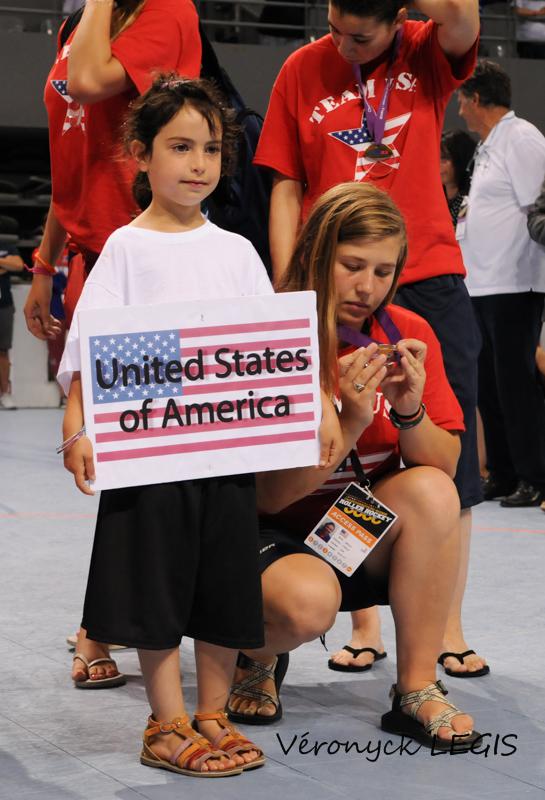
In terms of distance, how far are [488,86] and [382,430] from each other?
2.88 metres

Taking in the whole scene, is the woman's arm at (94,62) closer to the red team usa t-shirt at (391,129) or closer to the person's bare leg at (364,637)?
the red team usa t-shirt at (391,129)

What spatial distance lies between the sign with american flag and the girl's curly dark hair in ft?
1.16

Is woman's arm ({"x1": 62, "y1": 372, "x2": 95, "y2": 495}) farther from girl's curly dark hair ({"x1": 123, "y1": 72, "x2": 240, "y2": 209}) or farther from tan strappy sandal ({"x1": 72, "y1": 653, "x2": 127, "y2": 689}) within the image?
tan strappy sandal ({"x1": 72, "y1": 653, "x2": 127, "y2": 689})

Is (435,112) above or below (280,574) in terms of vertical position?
above

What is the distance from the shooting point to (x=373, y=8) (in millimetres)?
2279

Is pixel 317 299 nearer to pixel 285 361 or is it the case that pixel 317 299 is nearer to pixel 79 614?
pixel 285 361

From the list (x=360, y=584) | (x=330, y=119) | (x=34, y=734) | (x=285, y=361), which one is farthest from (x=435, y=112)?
(x=34, y=734)

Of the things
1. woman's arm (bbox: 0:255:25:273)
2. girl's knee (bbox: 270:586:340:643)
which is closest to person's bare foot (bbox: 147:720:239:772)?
girl's knee (bbox: 270:586:340:643)

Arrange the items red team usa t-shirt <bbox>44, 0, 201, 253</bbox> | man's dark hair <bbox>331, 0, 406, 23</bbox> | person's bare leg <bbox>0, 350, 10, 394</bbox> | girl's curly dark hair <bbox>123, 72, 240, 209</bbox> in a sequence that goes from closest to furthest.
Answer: girl's curly dark hair <bbox>123, 72, 240, 209</bbox>
man's dark hair <bbox>331, 0, 406, 23</bbox>
red team usa t-shirt <bbox>44, 0, 201, 253</bbox>
person's bare leg <bbox>0, 350, 10, 394</bbox>

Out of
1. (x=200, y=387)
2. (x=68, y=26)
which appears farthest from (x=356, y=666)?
(x=68, y=26)

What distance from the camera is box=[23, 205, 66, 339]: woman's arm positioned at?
2600 millimetres

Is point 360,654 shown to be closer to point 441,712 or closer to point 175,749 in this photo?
point 441,712

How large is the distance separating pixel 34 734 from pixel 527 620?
131cm

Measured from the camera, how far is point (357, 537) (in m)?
2.09
